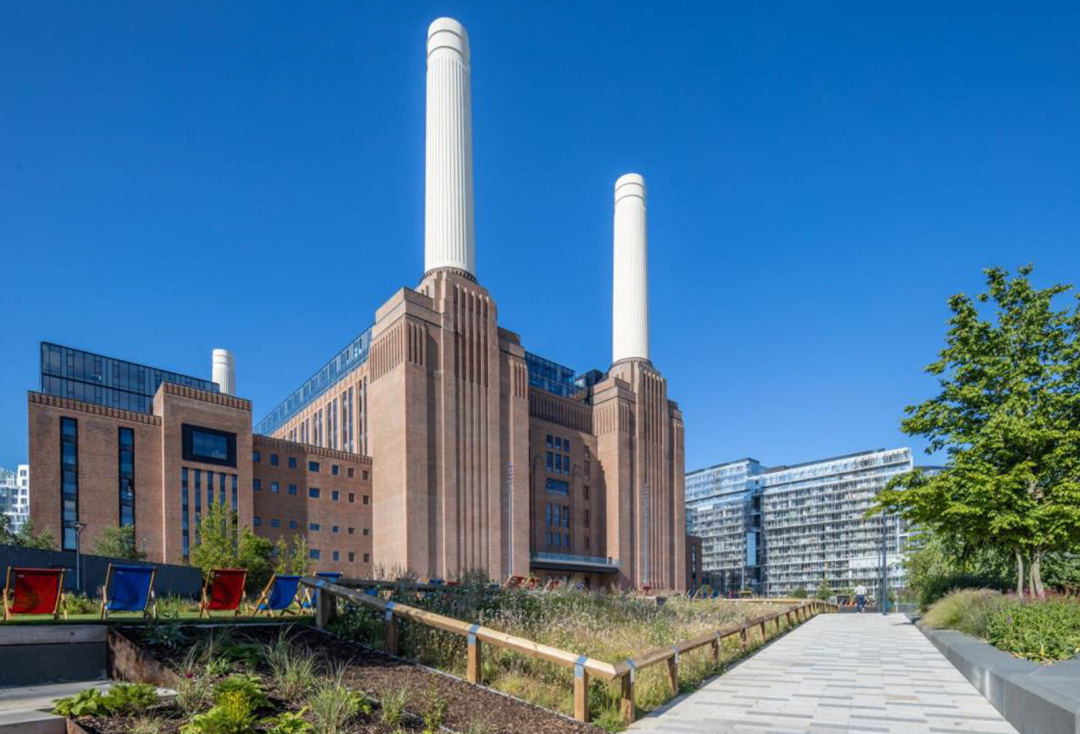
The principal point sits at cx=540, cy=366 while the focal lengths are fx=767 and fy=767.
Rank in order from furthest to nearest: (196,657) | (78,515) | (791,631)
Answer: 1. (78,515)
2. (791,631)
3. (196,657)

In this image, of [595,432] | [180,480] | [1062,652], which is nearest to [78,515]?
[180,480]

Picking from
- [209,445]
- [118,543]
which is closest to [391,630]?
[118,543]

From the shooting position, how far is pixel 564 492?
247 feet

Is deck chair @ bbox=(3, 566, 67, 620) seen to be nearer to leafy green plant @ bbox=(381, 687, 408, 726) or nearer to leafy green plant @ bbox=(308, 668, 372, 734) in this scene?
leafy green plant @ bbox=(308, 668, 372, 734)

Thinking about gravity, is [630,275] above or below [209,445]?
above

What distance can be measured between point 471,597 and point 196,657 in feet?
17.1

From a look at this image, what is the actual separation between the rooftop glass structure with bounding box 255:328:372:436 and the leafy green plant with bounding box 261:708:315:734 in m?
60.7

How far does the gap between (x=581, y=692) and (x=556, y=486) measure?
220ft

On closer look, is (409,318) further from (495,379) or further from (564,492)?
(564,492)

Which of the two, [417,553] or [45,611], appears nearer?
[45,611]

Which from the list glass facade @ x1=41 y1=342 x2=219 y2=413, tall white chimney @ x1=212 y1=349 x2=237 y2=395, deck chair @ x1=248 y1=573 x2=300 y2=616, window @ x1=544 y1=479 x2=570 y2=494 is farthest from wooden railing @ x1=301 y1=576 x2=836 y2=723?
tall white chimney @ x1=212 y1=349 x2=237 y2=395

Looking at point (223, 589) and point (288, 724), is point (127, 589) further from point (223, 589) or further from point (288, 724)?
point (288, 724)

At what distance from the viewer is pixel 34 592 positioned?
9.84m

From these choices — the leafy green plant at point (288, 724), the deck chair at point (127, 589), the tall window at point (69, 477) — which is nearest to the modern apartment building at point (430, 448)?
the tall window at point (69, 477)
